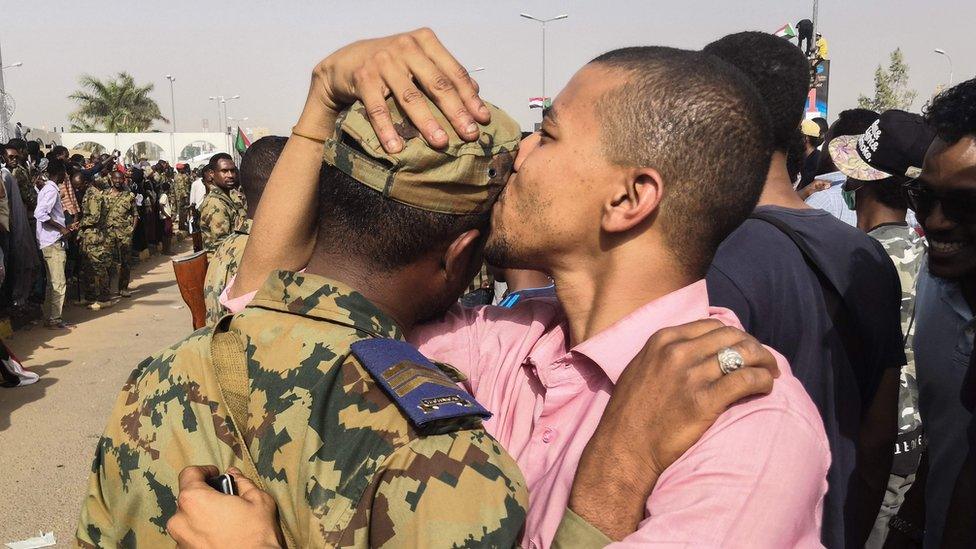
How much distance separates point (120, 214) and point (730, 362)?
1315 centimetres

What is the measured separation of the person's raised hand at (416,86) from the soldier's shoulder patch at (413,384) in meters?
0.38

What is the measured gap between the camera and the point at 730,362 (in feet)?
3.89

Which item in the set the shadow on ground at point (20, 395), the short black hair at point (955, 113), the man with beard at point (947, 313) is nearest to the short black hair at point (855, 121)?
the man with beard at point (947, 313)

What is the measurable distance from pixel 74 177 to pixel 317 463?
559 inches

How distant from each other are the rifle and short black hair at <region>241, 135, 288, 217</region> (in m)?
0.60

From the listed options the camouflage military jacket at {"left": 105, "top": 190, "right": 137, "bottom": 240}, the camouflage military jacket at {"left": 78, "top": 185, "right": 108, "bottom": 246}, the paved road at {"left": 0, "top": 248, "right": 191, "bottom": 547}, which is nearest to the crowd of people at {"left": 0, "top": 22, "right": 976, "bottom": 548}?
the paved road at {"left": 0, "top": 248, "right": 191, "bottom": 547}

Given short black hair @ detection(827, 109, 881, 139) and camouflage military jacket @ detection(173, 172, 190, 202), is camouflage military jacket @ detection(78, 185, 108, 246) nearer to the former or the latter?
short black hair @ detection(827, 109, 881, 139)

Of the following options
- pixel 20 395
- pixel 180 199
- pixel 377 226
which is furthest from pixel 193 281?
pixel 180 199

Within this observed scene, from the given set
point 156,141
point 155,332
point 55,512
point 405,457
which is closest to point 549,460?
point 405,457

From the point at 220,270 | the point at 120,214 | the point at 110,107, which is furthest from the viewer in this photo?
the point at 110,107

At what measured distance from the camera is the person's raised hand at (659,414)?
46.5 inches

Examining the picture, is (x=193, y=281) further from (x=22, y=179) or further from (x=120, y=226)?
(x=120, y=226)

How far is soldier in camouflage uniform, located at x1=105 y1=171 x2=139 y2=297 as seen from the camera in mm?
12391

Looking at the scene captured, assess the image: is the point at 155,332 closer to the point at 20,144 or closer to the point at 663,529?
the point at 20,144
